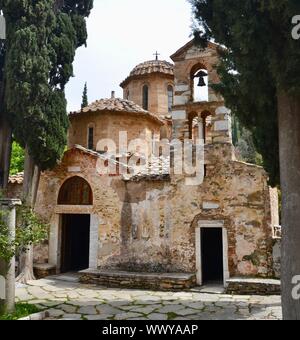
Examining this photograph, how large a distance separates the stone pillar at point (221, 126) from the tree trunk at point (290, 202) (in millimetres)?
5718

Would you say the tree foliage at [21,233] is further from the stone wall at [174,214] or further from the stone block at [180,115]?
the stone block at [180,115]

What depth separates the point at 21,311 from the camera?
7246 mm

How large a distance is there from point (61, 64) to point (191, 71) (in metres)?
4.57

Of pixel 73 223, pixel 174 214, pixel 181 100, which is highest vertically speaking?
pixel 181 100

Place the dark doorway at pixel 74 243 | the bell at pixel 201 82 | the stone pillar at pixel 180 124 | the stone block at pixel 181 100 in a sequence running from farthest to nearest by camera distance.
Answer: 1. the dark doorway at pixel 74 243
2. the bell at pixel 201 82
3. the stone block at pixel 181 100
4. the stone pillar at pixel 180 124

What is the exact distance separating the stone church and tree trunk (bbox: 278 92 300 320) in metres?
4.75

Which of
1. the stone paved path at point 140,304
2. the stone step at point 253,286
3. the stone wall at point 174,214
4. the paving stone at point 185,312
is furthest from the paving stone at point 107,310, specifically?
the stone step at point 253,286

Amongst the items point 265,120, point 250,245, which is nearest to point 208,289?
point 250,245

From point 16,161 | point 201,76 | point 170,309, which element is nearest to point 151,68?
point 201,76

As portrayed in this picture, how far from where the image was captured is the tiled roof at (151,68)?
58.7 feet

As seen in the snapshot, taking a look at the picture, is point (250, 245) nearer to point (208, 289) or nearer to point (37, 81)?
point (208, 289)

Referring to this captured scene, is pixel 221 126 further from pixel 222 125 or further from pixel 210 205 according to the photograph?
pixel 210 205

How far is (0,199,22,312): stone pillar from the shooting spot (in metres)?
7.06

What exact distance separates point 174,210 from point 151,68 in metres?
9.79
